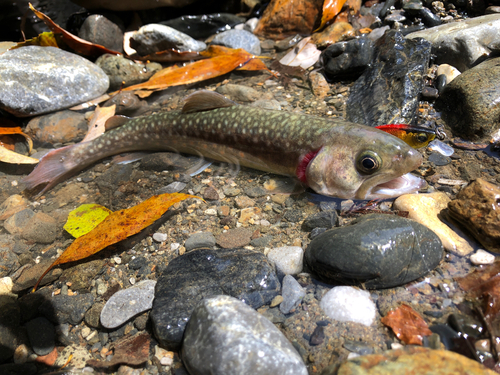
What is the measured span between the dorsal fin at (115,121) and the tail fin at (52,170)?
0.44m

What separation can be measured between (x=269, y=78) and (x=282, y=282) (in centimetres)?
343

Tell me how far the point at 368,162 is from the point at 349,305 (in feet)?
3.88

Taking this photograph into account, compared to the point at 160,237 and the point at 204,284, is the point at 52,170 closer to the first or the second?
the point at 160,237

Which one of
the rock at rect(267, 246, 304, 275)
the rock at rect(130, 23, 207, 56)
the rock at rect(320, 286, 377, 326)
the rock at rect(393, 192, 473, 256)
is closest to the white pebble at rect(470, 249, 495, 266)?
the rock at rect(393, 192, 473, 256)

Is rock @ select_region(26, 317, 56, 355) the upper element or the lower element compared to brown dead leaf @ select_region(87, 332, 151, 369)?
lower

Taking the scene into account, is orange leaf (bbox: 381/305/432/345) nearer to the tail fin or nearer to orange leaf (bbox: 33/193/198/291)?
orange leaf (bbox: 33/193/198/291)

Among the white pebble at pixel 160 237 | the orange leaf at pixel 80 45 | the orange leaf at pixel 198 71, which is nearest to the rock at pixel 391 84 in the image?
the orange leaf at pixel 198 71

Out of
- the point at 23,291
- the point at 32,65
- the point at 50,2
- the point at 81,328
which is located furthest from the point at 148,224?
the point at 50,2

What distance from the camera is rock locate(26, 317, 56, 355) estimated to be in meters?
2.39

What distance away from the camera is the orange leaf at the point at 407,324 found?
2.06 metres

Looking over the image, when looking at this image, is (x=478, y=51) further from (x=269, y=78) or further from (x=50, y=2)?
(x=50, y=2)

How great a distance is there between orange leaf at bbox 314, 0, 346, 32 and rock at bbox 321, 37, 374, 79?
1.04m

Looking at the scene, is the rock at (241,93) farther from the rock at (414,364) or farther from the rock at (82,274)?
the rock at (414,364)

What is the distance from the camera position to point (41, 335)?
245 centimetres
